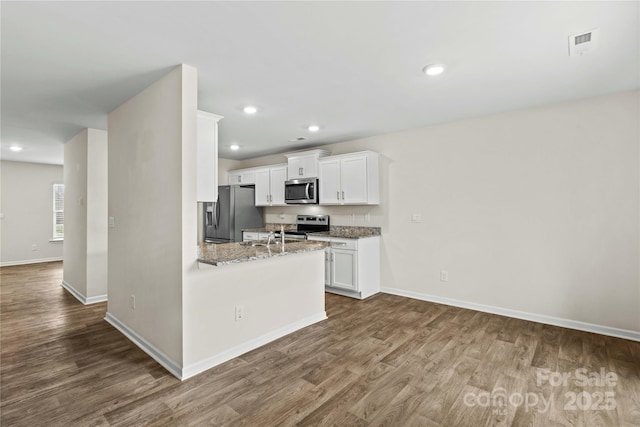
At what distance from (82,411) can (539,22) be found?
3.73 meters

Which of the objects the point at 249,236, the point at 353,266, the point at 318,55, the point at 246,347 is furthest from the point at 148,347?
the point at 249,236

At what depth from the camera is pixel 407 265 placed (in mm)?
4504

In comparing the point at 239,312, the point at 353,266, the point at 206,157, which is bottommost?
the point at 239,312

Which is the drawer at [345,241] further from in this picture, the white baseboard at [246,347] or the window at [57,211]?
the window at [57,211]

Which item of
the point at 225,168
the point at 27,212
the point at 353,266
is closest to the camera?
the point at 353,266

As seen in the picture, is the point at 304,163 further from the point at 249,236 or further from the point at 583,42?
the point at 583,42

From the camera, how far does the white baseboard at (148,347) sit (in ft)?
7.92

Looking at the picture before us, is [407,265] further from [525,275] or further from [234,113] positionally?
[234,113]

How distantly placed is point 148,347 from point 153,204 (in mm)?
1277

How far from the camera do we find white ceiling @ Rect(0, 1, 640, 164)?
177 centimetres

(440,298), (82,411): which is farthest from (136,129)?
(440,298)

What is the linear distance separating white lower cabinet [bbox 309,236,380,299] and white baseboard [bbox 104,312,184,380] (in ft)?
8.30

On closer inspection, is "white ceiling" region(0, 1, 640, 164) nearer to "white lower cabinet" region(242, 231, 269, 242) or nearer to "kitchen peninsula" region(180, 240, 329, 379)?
"kitchen peninsula" region(180, 240, 329, 379)

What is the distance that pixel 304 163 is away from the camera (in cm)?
530
